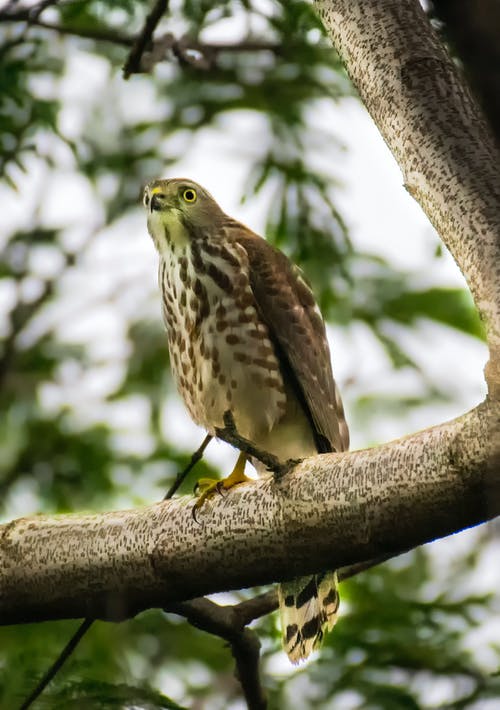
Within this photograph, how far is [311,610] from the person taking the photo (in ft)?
12.3

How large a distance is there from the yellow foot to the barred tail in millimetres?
405

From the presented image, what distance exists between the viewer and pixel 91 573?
2781 millimetres

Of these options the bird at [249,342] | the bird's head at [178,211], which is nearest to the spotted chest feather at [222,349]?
the bird at [249,342]

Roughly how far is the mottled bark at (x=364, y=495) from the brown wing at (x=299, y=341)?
157 cm

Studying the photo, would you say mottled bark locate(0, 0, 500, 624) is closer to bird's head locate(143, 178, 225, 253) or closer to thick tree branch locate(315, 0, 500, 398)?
thick tree branch locate(315, 0, 500, 398)

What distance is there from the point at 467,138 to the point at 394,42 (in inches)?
16.0

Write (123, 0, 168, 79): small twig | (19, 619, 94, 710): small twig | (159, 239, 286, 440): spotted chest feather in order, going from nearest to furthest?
(19, 619, 94, 710): small twig
(123, 0, 168, 79): small twig
(159, 239, 286, 440): spotted chest feather

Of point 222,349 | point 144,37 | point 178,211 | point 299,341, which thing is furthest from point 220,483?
point 178,211

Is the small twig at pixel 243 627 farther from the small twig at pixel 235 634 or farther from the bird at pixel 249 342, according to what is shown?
the bird at pixel 249 342

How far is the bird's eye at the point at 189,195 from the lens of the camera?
192 inches

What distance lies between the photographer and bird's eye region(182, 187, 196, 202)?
4.88 m

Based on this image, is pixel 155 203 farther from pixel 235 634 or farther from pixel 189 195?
pixel 235 634

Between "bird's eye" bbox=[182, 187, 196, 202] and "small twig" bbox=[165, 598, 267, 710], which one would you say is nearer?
"small twig" bbox=[165, 598, 267, 710]

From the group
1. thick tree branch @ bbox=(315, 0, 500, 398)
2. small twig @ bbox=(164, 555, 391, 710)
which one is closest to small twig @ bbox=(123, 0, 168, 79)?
thick tree branch @ bbox=(315, 0, 500, 398)
